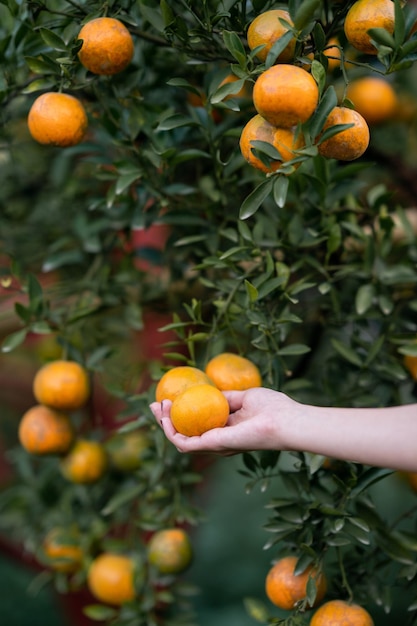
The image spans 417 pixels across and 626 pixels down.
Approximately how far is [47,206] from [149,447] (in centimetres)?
56

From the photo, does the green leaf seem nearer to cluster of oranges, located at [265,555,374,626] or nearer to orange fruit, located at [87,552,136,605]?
cluster of oranges, located at [265,555,374,626]

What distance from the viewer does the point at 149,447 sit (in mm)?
1181

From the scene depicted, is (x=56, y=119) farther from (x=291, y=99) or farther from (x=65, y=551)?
(x=65, y=551)

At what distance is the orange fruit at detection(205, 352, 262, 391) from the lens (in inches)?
34.6

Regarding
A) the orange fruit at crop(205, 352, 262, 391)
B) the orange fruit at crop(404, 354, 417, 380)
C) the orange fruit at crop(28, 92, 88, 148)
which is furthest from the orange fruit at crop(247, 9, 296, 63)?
the orange fruit at crop(404, 354, 417, 380)

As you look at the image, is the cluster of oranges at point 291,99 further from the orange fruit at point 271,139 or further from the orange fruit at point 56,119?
the orange fruit at point 56,119

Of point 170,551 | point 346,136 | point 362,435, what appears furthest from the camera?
point 170,551

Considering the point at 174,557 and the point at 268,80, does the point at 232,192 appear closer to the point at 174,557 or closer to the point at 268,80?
the point at 268,80

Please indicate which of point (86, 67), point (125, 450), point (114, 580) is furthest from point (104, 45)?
point (114, 580)

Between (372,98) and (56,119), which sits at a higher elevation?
(56,119)

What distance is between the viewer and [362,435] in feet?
2.09

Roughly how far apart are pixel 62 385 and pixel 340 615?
518 mm

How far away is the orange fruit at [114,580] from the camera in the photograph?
3.90ft

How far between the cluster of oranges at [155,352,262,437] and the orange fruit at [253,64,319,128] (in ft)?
1.00
